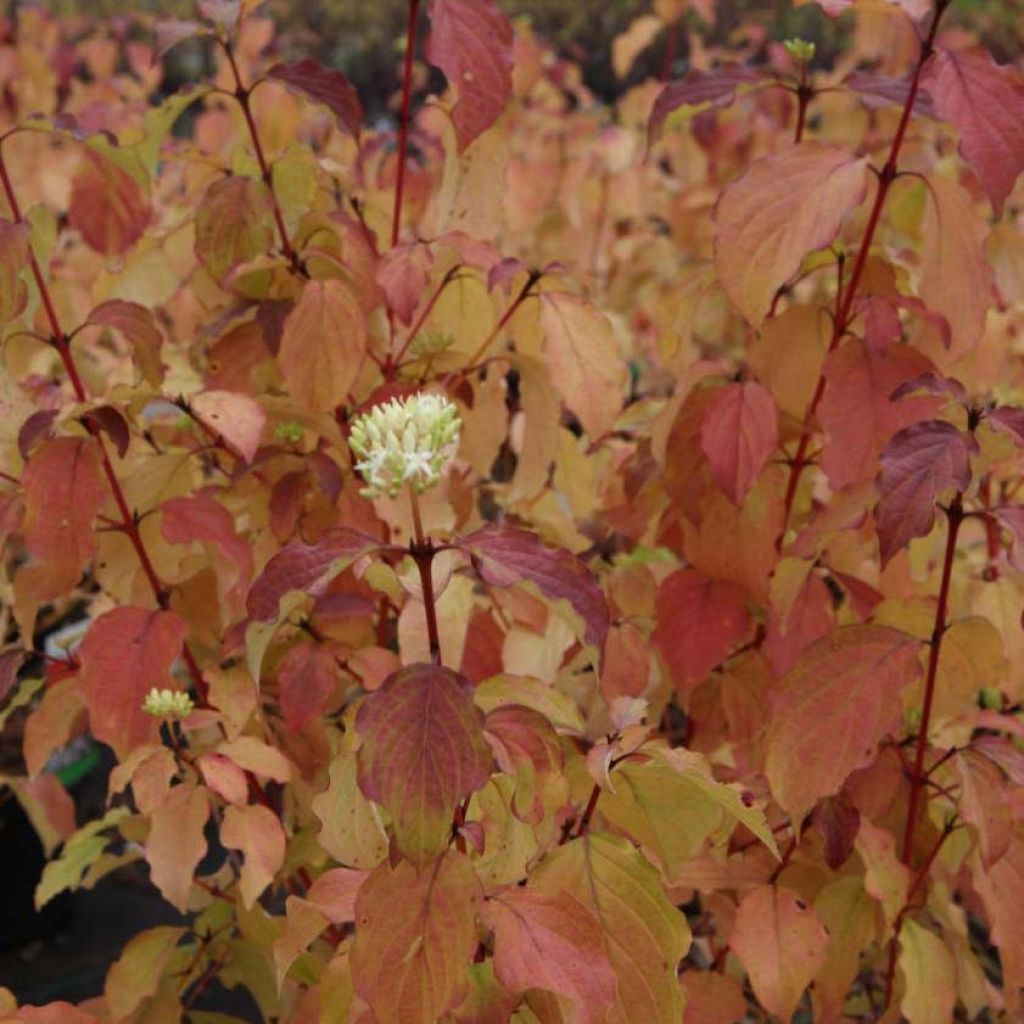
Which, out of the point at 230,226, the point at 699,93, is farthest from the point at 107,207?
the point at 699,93

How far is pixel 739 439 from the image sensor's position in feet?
3.66

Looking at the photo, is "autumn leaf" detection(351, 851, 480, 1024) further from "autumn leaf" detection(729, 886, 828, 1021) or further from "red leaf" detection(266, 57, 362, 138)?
"red leaf" detection(266, 57, 362, 138)

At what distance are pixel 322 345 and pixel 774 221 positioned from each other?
0.40 metres

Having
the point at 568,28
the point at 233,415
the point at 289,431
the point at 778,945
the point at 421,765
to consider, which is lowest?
the point at 568,28

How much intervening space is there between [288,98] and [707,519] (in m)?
1.21

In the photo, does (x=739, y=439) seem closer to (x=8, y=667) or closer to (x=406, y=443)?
(x=406, y=443)

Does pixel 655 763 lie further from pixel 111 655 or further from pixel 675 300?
pixel 675 300

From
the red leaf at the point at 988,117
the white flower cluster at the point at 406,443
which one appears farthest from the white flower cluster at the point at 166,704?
the red leaf at the point at 988,117

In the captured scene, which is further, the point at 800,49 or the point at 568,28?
the point at 568,28

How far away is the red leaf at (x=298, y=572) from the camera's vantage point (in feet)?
2.45

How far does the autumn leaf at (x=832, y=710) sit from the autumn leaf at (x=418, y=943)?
1.09 ft

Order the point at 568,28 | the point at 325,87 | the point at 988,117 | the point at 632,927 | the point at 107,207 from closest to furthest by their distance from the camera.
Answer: the point at 632,927, the point at 988,117, the point at 325,87, the point at 107,207, the point at 568,28

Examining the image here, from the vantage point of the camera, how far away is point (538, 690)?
3.01ft

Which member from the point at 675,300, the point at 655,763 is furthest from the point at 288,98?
the point at 655,763
